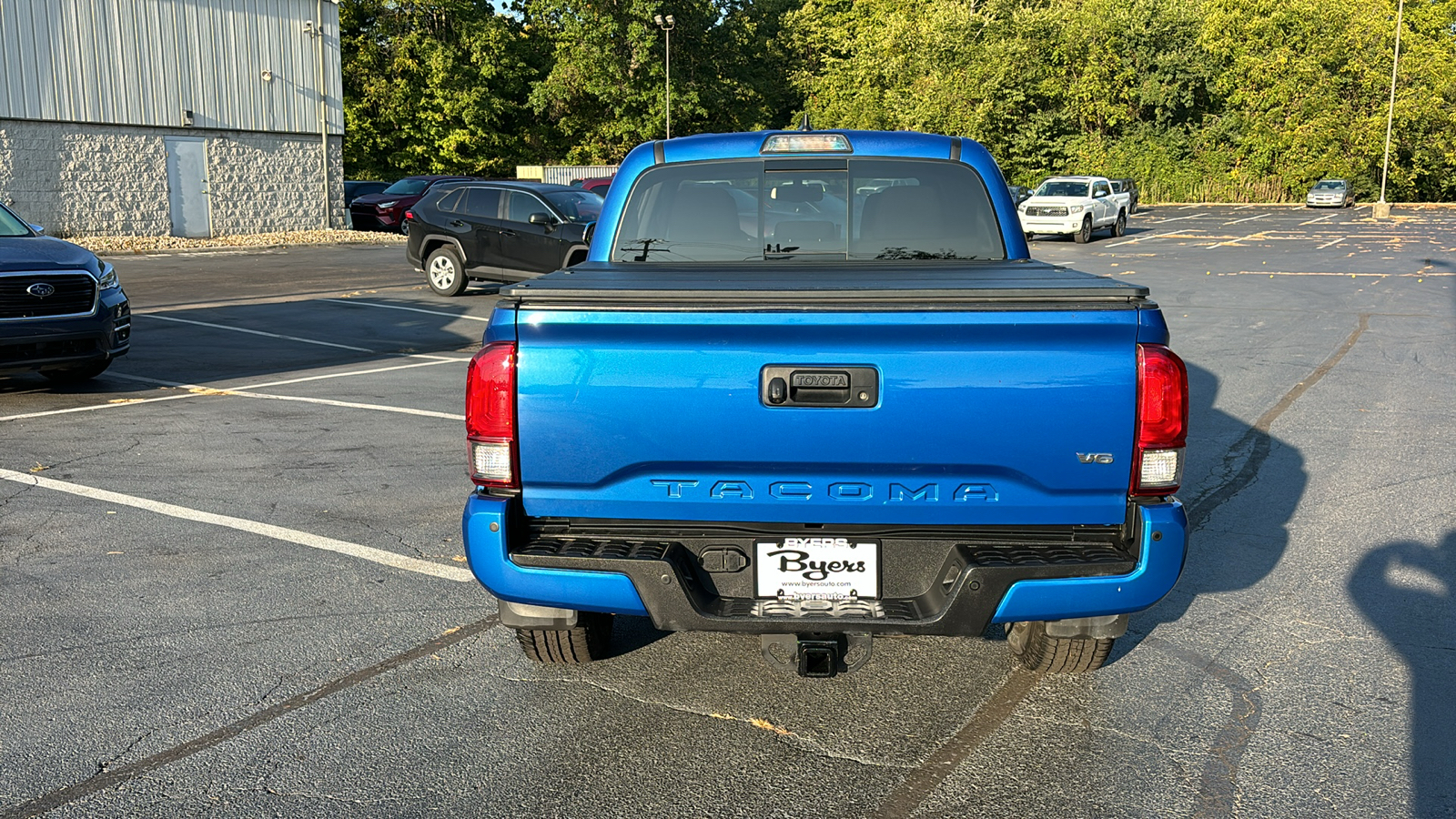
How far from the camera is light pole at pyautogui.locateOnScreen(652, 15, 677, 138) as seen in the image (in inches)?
2050

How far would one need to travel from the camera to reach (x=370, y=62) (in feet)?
167

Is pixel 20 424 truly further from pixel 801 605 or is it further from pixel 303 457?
pixel 801 605

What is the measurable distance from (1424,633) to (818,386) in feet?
9.49

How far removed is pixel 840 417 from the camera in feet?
10.8

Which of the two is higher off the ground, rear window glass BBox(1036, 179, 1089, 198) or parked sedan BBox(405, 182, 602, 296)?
rear window glass BBox(1036, 179, 1089, 198)

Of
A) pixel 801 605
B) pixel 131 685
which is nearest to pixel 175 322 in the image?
pixel 131 685

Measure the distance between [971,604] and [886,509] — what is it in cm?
35

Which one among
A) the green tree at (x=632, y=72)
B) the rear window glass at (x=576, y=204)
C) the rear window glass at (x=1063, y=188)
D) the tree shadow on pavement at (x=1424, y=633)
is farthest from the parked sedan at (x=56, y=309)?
the green tree at (x=632, y=72)

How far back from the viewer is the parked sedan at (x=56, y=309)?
905 centimetres

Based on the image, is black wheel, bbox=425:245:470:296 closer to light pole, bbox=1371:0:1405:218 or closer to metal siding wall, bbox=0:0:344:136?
metal siding wall, bbox=0:0:344:136

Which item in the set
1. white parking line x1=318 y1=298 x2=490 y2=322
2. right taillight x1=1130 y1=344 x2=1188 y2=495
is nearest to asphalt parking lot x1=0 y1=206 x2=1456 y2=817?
right taillight x1=1130 y1=344 x2=1188 y2=495

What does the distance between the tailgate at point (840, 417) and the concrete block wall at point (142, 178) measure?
2897 cm

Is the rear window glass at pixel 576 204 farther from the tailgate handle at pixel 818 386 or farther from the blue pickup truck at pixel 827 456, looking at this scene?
the tailgate handle at pixel 818 386

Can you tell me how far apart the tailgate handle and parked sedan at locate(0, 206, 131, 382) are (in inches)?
310
